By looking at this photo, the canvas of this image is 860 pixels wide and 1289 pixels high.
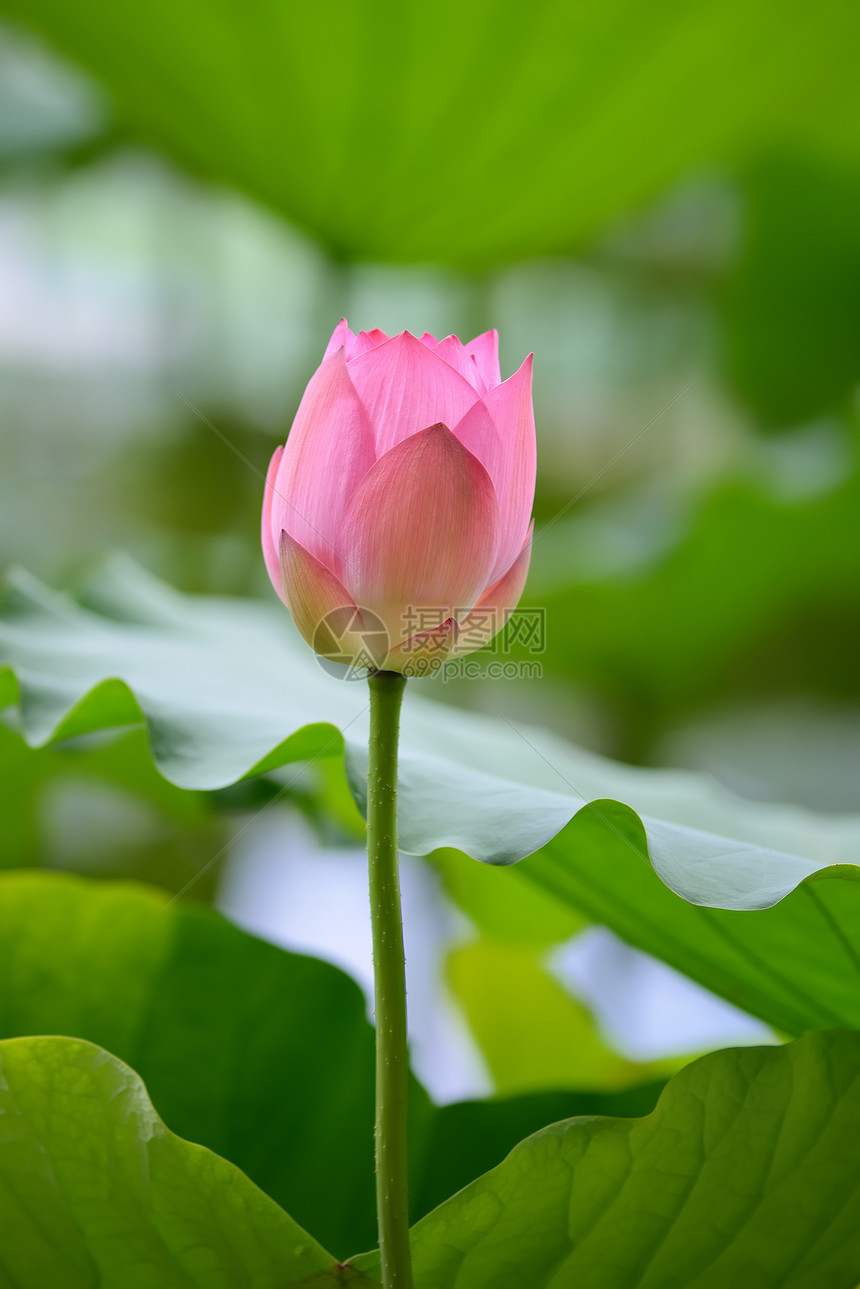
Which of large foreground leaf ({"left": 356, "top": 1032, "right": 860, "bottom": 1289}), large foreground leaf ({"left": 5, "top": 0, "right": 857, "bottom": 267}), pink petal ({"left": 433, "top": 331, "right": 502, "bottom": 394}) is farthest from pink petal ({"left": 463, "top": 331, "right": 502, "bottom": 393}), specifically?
large foreground leaf ({"left": 5, "top": 0, "right": 857, "bottom": 267})

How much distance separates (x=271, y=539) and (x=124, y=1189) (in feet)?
0.48

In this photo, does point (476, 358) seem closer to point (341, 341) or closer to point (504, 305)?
point (341, 341)

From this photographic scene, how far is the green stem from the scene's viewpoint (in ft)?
0.65

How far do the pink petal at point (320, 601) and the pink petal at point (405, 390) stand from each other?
0.03 metres

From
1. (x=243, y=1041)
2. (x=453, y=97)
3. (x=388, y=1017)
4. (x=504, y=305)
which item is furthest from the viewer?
(x=504, y=305)

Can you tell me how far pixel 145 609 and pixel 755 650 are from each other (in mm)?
810

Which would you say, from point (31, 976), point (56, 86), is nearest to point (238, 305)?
point (56, 86)

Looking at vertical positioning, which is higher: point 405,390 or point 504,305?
point 504,305

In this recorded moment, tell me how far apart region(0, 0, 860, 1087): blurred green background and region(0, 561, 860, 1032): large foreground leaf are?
0.08 meters

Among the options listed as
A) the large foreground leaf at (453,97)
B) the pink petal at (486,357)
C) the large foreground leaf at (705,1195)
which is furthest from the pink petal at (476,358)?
the large foreground leaf at (453,97)

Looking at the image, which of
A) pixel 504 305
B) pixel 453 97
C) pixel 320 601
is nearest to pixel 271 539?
pixel 320 601

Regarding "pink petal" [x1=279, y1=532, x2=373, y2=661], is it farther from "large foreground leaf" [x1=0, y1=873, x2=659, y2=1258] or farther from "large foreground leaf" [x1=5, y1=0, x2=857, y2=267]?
"large foreground leaf" [x1=5, y1=0, x2=857, y2=267]

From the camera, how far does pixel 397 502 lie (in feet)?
0.71

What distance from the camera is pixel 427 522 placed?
0.71ft
